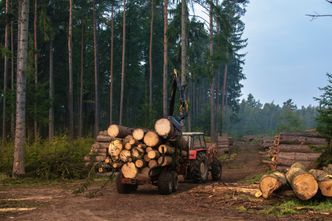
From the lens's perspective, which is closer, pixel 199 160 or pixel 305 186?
pixel 305 186

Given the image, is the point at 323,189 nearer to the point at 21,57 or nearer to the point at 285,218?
the point at 285,218

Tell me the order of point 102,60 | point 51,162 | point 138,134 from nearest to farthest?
1. point 138,134
2. point 51,162
3. point 102,60

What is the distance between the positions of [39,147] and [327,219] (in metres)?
14.0

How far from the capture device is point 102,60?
193 feet

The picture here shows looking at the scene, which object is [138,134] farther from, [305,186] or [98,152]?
[98,152]

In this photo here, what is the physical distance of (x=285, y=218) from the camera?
377 inches

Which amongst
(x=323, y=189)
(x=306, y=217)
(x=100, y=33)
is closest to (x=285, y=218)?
(x=306, y=217)

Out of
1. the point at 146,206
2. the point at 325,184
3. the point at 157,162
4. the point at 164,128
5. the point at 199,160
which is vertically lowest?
the point at 146,206

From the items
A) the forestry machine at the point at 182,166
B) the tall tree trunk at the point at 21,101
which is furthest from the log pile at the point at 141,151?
the tall tree trunk at the point at 21,101

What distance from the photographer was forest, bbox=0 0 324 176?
2844 cm

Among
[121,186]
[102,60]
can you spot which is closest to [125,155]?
[121,186]

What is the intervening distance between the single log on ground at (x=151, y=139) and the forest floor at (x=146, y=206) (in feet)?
5.24

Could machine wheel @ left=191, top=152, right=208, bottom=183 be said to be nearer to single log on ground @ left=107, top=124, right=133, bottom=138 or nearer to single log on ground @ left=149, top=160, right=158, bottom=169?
single log on ground @ left=149, top=160, right=158, bottom=169

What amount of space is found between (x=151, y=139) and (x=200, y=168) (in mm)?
3347
